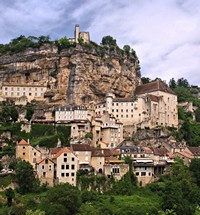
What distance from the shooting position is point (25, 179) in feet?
213

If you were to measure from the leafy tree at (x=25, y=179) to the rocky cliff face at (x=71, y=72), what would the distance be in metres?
31.5

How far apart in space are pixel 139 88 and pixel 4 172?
1821 inches

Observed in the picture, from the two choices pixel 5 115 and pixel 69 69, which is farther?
pixel 69 69

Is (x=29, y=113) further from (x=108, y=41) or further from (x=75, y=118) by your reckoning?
(x=108, y=41)

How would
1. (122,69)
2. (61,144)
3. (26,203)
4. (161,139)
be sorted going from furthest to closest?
(122,69) → (161,139) → (61,144) → (26,203)

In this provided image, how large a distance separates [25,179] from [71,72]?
3824cm

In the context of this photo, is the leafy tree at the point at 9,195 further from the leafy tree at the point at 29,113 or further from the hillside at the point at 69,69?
the hillside at the point at 69,69

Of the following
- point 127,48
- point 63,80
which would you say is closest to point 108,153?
point 63,80

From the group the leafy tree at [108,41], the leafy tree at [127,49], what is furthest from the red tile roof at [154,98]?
the leafy tree at [108,41]

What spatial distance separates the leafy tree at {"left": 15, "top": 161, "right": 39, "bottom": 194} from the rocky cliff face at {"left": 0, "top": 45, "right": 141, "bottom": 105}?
31.5 meters

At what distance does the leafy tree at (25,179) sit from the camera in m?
64.8

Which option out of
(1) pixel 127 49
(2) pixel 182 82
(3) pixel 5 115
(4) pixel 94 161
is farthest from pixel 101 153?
(2) pixel 182 82

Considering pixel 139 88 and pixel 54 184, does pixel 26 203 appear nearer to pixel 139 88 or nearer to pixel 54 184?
pixel 54 184

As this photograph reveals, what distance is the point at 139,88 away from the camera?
344ft
